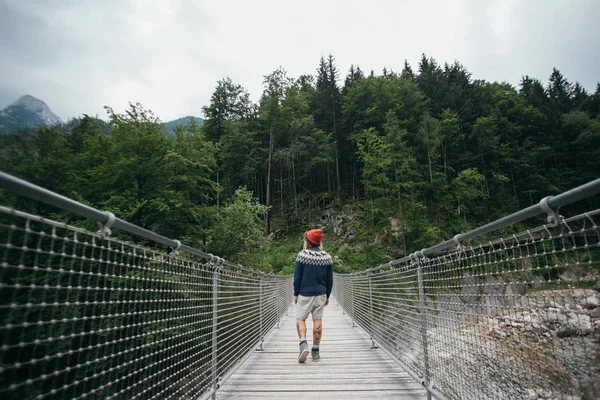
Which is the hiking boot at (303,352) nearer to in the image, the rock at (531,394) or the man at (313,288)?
the man at (313,288)

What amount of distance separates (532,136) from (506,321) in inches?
1442

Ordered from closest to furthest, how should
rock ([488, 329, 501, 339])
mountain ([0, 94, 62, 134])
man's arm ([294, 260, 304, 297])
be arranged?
1. rock ([488, 329, 501, 339])
2. man's arm ([294, 260, 304, 297])
3. mountain ([0, 94, 62, 134])

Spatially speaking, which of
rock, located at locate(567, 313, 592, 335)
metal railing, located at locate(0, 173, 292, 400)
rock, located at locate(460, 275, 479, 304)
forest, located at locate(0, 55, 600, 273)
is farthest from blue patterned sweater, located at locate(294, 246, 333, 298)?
forest, located at locate(0, 55, 600, 273)

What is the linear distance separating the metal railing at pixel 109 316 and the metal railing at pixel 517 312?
176 cm

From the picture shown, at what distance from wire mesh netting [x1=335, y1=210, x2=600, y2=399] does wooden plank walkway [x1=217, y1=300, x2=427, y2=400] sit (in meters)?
0.32

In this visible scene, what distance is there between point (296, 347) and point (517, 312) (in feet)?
11.5

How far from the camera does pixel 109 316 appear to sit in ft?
4.56

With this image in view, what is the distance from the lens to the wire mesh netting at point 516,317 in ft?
3.64

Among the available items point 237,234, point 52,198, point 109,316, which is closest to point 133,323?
point 109,316

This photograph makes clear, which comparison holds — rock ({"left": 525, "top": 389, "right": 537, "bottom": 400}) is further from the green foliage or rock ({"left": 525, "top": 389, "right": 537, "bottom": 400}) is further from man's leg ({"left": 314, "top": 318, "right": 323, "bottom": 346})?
the green foliage

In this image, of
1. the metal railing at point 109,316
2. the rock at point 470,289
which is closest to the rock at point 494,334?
the rock at point 470,289

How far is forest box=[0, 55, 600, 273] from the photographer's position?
13828 millimetres

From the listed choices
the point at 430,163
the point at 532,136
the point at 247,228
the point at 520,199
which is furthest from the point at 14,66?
the point at 532,136

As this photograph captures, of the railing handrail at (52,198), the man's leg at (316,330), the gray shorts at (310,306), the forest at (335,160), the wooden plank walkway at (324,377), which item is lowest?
the wooden plank walkway at (324,377)
